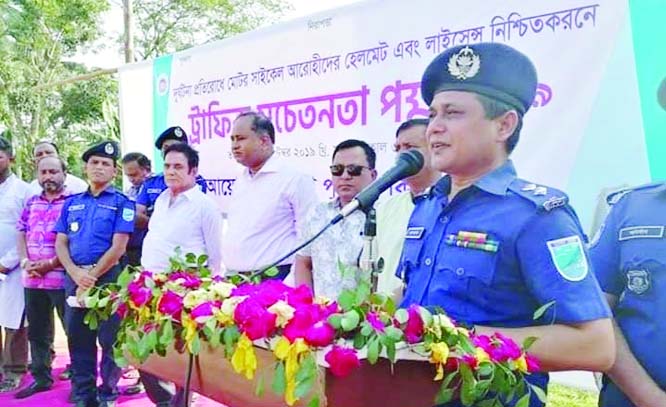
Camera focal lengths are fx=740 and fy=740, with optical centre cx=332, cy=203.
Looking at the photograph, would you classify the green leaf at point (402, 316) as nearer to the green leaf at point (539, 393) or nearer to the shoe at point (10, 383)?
the green leaf at point (539, 393)

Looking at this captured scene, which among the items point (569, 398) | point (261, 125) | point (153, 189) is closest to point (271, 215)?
point (261, 125)

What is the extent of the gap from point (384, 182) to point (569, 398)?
2.82 meters

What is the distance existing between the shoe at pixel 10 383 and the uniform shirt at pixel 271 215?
2.15 meters

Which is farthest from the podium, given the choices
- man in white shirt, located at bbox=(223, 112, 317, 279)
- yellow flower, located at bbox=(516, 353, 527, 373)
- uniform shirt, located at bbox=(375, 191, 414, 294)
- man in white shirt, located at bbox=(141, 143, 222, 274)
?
man in white shirt, located at bbox=(141, 143, 222, 274)

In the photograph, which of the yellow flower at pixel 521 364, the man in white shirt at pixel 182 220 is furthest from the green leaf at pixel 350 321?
the man in white shirt at pixel 182 220

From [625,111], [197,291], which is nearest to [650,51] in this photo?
[625,111]

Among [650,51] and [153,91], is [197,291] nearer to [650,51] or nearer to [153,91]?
[650,51]

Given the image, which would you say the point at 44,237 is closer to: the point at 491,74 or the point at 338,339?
the point at 491,74

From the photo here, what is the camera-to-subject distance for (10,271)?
16.1 feet

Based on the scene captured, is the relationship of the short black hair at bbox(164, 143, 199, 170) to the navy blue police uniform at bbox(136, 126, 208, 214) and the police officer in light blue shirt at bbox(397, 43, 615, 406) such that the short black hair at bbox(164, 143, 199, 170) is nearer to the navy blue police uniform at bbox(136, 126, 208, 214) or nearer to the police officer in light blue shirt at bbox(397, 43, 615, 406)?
the navy blue police uniform at bbox(136, 126, 208, 214)

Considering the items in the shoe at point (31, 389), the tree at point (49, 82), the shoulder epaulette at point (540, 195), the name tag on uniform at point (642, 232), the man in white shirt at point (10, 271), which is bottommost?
the shoe at point (31, 389)

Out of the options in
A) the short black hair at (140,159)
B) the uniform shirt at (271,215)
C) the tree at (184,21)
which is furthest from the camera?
the tree at (184,21)

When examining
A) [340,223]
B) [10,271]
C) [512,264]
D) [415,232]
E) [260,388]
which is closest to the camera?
[260,388]

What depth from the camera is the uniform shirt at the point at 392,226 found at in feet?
8.14
